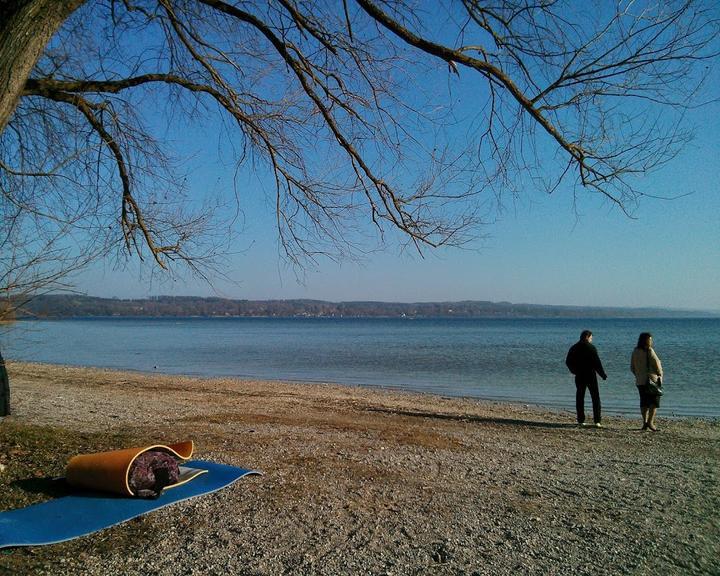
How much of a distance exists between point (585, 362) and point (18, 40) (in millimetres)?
10596

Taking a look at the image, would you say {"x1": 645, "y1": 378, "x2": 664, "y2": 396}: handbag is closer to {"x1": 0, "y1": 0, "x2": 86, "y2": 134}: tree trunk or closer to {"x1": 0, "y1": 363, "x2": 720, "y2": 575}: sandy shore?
{"x1": 0, "y1": 363, "x2": 720, "y2": 575}: sandy shore

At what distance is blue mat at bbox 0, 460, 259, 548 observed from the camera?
4.56 metres

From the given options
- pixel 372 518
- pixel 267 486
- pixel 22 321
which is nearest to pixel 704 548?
pixel 372 518

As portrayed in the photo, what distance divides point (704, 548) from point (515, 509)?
1532 millimetres

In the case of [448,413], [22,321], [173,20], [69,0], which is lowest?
[448,413]

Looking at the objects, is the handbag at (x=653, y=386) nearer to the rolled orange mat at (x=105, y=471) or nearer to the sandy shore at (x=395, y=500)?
the sandy shore at (x=395, y=500)

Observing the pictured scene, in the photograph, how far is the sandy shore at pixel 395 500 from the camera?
446cm

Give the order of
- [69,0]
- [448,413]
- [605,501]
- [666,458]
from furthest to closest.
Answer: [448,413] → [666,458] → [605,501] → [69,0]

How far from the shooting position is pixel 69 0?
12.8 ft

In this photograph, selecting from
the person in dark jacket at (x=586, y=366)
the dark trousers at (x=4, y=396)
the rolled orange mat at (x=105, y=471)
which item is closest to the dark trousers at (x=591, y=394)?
the person in dark jacket at (x=586, y=366)

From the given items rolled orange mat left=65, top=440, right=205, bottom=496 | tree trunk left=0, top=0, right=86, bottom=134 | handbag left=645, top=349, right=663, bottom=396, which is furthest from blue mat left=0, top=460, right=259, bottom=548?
handbag left=645, top=349, right=663, bottom=396

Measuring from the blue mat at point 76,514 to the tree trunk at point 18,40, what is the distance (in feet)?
9.55

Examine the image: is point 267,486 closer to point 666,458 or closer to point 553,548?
point 553,548

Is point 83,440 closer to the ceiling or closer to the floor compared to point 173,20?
closer to the floor
